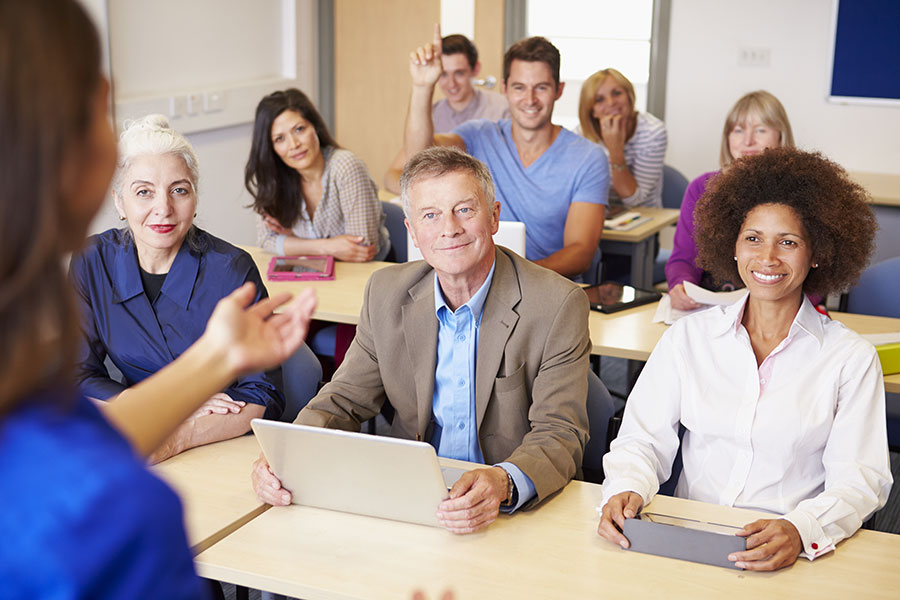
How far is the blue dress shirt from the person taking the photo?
2080 millimetres

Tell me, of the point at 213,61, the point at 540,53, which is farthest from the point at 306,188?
the point at 213,61

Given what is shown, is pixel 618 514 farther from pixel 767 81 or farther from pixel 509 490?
pixel 767 81

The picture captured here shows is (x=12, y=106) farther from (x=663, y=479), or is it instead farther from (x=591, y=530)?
(x=663, y=479)

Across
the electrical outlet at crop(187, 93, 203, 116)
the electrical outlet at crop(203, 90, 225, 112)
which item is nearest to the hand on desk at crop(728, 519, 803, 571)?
the electrical outlet at crop(187, 93, 203, 116)

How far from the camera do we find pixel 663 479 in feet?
6.49

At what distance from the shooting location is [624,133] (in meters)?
4.73

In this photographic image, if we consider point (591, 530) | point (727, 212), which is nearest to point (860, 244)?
point (727, 212)

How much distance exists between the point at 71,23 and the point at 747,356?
162 cm

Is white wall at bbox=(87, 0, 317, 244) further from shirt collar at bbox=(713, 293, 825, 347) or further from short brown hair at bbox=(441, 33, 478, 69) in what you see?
shirt collar at bbox=(713, 293, 825, 347)

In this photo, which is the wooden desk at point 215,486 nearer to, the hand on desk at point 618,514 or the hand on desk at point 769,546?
the hand on desk at point 618,514

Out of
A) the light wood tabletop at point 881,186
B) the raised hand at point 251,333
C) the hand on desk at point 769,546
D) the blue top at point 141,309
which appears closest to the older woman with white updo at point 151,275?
the blue top at point 141,309

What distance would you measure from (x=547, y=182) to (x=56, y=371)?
327 cm

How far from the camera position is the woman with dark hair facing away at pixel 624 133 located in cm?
468

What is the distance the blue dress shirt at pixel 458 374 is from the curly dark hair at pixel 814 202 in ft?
1.87
